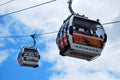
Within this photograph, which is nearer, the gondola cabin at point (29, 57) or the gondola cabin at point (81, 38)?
the gondola cabin at point (81, 38)

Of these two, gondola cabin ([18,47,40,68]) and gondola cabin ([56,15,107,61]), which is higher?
gondola cabin ([56,15,107,61])

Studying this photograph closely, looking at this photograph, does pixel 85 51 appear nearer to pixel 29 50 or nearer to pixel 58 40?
pixel 58 40

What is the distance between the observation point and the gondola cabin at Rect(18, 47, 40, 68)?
3230 centimetres

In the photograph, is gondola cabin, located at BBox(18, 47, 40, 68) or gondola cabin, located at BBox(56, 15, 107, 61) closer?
gondola cabin, located at BBox(56, 15, 107, 61)

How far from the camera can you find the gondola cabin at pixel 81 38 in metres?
19.8

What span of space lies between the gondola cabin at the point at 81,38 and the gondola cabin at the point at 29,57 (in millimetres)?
11436

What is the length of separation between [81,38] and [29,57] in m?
13.7

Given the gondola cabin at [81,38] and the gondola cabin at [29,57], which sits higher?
the gondola cabin at [81,38]

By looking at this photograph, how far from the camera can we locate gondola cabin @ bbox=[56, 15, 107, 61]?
19.8 meters

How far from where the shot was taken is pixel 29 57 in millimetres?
33344

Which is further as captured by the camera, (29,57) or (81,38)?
(29,57)

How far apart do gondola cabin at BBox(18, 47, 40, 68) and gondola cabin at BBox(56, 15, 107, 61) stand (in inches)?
450

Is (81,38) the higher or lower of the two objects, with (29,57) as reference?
higher

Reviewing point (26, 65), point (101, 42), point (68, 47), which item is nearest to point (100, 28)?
point (101, 42)
